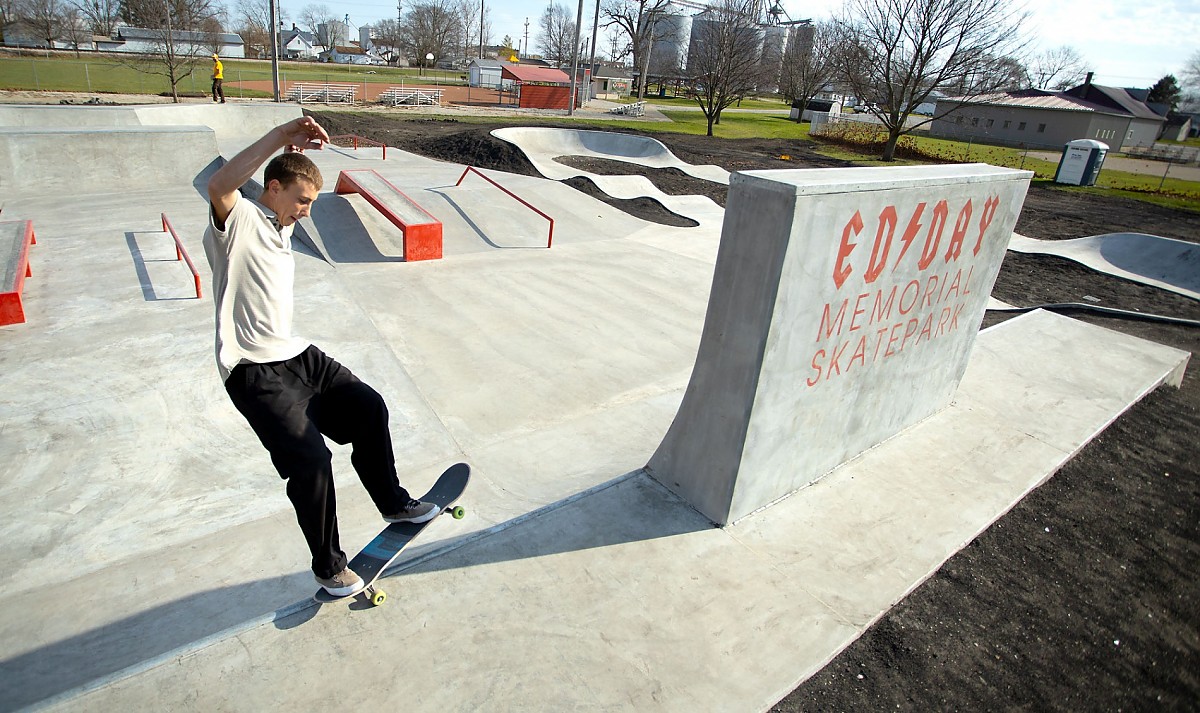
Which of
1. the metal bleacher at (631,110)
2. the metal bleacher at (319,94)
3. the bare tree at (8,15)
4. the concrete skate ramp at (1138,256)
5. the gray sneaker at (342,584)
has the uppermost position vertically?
the bare tree at (8,15)

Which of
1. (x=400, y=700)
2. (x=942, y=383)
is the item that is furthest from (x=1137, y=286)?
(x=400, y=700)

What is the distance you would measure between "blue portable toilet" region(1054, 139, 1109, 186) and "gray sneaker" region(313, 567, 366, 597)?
101 ft

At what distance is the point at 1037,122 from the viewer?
42.8 meters

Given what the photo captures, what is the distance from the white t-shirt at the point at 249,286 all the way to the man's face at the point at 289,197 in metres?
0.07

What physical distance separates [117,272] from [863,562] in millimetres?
9117

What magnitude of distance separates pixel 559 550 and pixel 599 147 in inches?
893

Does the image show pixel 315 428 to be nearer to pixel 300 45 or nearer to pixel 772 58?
pixel 772 58

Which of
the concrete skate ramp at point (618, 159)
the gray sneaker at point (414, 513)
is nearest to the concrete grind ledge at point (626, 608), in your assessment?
the gray sneaker at point (414, 513)

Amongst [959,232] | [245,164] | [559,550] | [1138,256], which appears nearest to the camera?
[245,164]

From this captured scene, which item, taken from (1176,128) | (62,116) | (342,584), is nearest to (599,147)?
(62,116)

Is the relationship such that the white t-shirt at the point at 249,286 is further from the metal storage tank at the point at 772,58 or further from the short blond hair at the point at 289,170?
the metal storage tank at the point at 772,58

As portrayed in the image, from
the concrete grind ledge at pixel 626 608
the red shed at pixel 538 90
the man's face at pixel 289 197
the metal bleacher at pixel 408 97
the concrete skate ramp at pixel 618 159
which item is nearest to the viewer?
the man's face at pixel 289 197

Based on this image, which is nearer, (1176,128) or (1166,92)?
(1176,128)

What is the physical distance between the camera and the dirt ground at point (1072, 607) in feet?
9.49
